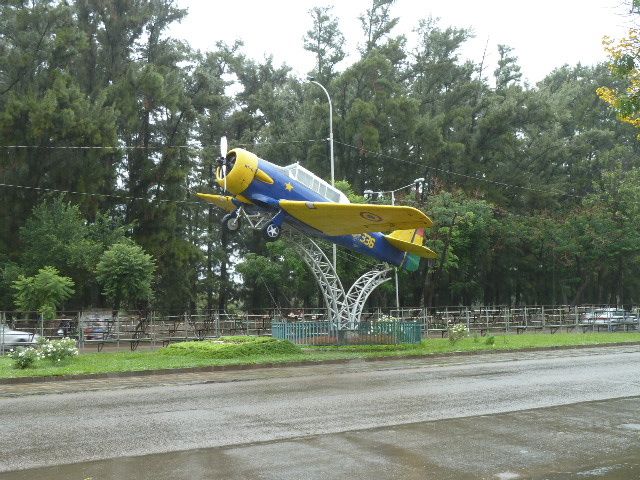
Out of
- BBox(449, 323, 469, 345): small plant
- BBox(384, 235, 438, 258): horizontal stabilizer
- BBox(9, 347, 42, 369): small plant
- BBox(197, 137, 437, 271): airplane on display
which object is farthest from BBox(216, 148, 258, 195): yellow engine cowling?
BBox(449, 323, 469, 345): small plant

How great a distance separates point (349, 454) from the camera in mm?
8141

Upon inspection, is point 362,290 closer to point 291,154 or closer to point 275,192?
point 275,192

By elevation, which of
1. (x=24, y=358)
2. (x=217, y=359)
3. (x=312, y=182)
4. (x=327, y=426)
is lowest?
(x=327, y=426)

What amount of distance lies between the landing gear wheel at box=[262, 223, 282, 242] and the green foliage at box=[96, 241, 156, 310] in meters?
10.3

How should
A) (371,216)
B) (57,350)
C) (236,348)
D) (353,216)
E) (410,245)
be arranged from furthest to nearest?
(410,245) < (353,216) < (371,216) < (236,348) < (57,350)

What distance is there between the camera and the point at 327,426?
32.9ft

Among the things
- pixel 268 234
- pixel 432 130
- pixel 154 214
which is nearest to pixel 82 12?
pixel 154 214

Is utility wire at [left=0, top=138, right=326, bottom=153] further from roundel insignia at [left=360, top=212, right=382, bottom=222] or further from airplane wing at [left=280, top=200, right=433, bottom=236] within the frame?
roundel insignia at [left=360, top=212, right=382, bottom=222]

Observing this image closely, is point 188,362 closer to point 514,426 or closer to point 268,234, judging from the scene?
point 268,234

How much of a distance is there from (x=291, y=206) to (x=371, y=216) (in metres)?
2.73

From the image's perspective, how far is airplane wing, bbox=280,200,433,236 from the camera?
882 inches

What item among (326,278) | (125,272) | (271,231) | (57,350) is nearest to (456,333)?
(326,278)

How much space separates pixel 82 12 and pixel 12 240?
17.1 meters

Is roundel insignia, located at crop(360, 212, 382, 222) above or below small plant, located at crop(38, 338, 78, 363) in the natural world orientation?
above
